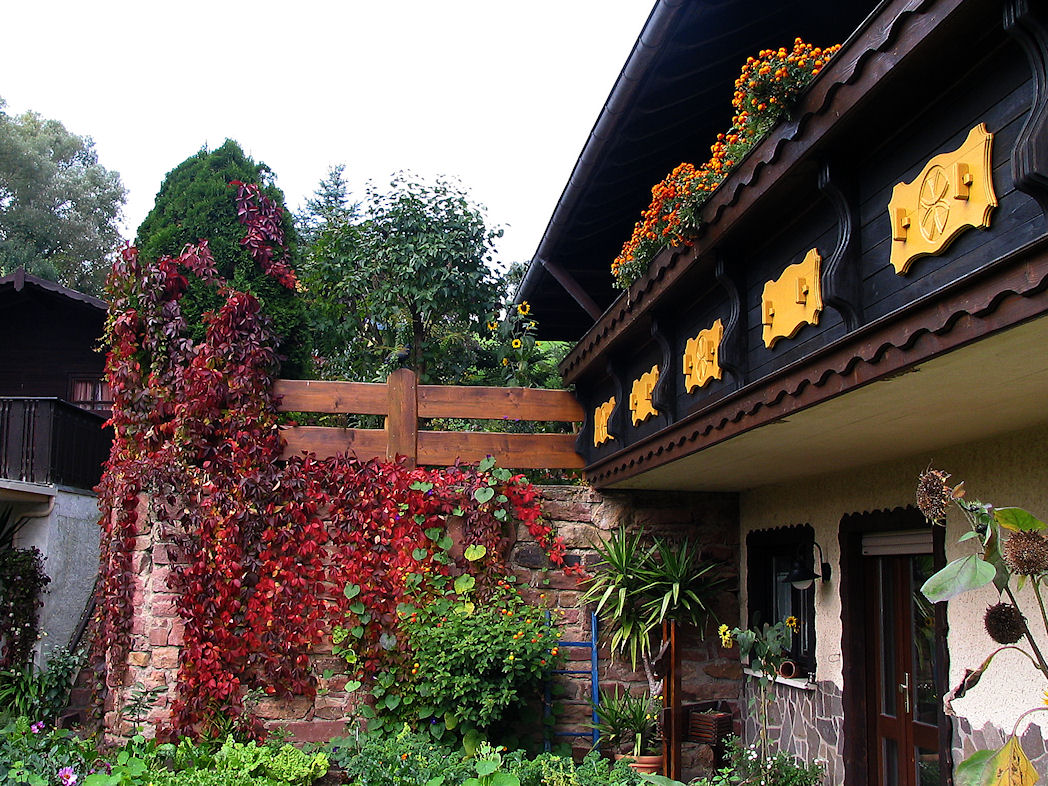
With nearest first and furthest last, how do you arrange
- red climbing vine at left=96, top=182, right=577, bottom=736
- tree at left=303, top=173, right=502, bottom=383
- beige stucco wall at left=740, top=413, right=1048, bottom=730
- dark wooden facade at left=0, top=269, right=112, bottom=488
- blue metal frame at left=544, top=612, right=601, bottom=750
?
beige stucco wall at left=740, top=413, right=1048, bottom=730
red climbing vine at left=96, top=182, right=577, bottom=736
blue metal frame at left=544, top=612, right=601, bottom=750
tree at left=303, top=173, right=502, bottom=383
dark wooden facade at left=0, top=269, right=112, bottom=488

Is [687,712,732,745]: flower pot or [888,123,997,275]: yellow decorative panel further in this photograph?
[687,712,732,745]: flower pot

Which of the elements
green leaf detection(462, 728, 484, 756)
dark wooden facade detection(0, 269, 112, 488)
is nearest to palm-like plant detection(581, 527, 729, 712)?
green leaf detection(462, 728, 484, 756)

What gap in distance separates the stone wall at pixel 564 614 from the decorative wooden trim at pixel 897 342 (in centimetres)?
290

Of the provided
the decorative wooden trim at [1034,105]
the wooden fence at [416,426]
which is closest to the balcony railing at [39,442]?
the wooden fence at [416,426]

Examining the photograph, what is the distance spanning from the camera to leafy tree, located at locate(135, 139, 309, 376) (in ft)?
27.7

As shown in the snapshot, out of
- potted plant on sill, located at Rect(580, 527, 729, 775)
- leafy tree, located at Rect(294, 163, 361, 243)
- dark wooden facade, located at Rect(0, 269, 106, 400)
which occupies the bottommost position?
potted plant on sill, located at Rect(580, 527, 729, 775)

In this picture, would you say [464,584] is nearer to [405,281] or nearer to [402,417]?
[402,417]

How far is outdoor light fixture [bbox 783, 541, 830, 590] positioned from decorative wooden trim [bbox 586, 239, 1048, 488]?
185 cm

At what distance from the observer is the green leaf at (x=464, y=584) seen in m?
7.00

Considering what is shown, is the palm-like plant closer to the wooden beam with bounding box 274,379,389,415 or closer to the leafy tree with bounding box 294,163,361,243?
the wooden beam with bounding box 274,379,389,415

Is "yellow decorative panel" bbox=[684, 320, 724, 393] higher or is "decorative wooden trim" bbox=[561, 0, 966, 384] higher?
"decorative wooden trim" bbox=[561, 0, 966, 384]

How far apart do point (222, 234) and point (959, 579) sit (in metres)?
7.88

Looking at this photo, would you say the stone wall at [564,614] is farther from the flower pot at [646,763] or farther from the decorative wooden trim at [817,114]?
the decorative wooden trim at [817,114]

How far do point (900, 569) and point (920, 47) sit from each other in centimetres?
360
